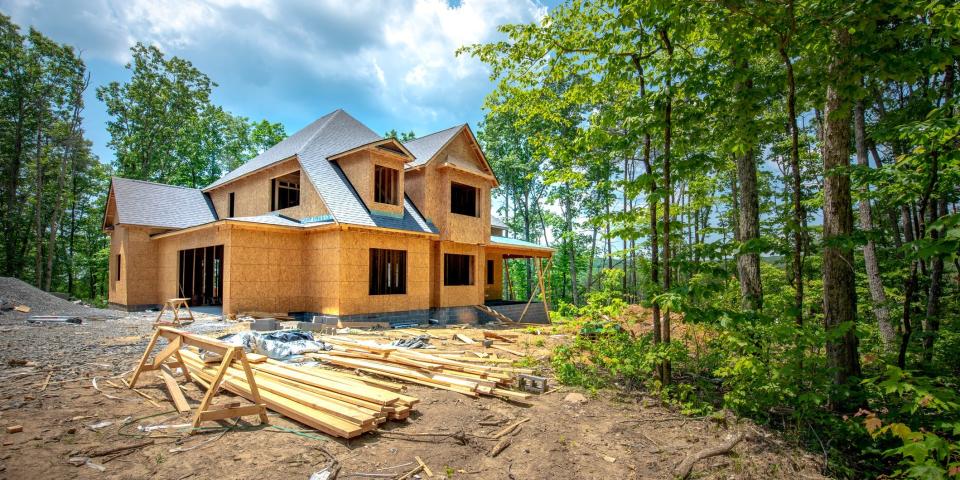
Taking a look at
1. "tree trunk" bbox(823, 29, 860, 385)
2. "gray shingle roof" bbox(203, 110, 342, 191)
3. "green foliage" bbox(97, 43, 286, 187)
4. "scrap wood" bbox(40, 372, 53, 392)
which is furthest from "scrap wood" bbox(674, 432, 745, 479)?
"green foliage" bbox(97, 43, 286, 187)

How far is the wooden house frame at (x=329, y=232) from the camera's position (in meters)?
15.0

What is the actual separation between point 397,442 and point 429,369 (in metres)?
2.46

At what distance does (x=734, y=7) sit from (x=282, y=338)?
31.9 ft

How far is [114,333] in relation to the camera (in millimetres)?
11648

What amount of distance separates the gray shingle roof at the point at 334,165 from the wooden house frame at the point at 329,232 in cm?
7

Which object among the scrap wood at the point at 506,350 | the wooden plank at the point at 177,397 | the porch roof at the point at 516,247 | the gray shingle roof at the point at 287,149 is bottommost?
the scrap wood at the point at 506,350

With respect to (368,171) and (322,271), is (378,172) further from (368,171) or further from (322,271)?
(322,271)

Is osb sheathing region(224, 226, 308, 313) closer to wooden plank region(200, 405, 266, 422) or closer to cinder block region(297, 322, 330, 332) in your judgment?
cinder block region(297, 322, 330, 332)

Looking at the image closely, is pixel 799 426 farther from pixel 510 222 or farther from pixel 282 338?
pixel 510 222

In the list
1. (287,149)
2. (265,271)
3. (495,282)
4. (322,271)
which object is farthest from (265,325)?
(495,282)

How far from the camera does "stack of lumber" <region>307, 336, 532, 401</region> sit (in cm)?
647

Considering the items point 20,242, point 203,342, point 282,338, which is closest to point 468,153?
point 282,338

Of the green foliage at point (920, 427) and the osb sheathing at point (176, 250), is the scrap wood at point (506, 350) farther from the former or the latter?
the osb sheathing at point (176, 250)

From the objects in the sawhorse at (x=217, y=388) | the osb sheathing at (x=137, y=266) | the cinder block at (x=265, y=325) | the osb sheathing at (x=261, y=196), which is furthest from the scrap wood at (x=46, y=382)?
the osb sheathing at (x=137, y=266)
